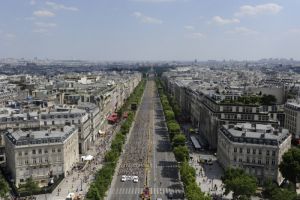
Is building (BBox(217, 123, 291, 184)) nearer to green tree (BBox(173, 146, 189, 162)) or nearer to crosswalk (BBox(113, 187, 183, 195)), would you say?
green tree (BBox(173, 146, 189, 162))

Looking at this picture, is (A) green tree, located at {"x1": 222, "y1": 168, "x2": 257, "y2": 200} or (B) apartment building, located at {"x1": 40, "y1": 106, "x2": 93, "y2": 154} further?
(B) apartment building, located at {"x1": 40, "y1": 106, "x2": 93, "y2": 154}

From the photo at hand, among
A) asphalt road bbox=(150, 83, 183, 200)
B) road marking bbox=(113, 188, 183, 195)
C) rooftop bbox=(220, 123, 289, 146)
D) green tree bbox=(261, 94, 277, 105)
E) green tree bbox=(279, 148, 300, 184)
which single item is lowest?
road marking bbox=(113, 188, 183, 195)

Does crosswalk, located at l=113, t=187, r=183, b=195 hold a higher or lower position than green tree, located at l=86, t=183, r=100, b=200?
lower

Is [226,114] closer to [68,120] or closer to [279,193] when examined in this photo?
[68,120]

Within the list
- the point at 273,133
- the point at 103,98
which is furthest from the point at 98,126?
the point at 273,133

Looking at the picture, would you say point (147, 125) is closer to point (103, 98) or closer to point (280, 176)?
point (103, 98)

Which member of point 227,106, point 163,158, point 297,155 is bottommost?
point 163,158

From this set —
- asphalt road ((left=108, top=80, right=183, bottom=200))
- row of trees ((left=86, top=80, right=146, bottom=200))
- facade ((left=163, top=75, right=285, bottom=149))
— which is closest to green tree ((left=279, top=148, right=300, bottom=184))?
asphalt road ((left=108, top=80, right=183, bottom=200))
